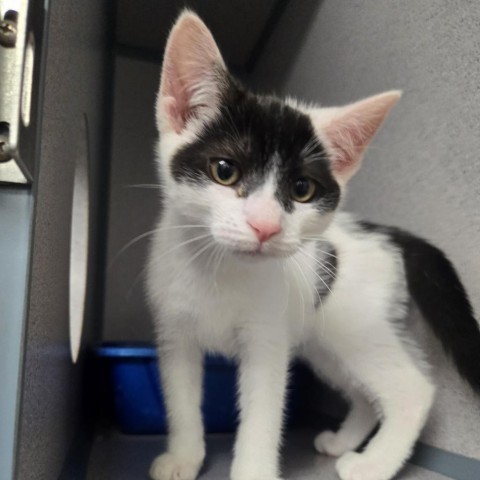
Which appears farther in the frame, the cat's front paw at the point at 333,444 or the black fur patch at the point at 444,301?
the cat's front paw at the point at 333,444

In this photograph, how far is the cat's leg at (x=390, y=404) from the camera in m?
0.96

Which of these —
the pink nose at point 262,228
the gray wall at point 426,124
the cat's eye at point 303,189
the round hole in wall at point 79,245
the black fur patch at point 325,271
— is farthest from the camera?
the round hole in wall at point 79,245

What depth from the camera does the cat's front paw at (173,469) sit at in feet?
3.06

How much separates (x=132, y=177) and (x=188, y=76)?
49.8 inches

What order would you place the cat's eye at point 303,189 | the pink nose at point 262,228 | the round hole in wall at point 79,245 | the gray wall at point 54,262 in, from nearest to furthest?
the gray wall at point 54,262, the pink nose at point 262,228, the cat's eye at point 303,189, the round hole in wall at point 79,245

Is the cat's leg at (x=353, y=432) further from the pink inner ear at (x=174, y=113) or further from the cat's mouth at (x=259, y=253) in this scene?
the pink inner ear at (x=174, y=113)

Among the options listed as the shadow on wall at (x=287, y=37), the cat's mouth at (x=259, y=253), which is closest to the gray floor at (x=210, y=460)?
the cat's mouth at (x=259, y=253)

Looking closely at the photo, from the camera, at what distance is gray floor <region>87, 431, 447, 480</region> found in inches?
39.4

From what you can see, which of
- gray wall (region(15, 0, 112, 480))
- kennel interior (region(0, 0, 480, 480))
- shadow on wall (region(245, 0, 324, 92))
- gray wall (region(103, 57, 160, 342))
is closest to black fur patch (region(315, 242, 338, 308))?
kennel interior (region(0, 0, 480, 480))

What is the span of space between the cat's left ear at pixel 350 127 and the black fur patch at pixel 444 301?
268 millimetres

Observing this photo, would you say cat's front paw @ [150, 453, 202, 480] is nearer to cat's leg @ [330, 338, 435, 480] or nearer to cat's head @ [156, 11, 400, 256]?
cat's leg @ [330, 338, 435, 480]

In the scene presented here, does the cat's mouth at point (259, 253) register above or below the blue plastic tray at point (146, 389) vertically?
above

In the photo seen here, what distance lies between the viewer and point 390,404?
1027 millimetres

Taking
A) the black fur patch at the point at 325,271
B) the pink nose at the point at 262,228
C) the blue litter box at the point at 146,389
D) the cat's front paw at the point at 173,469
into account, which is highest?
the pink nose at the point at 262,228
